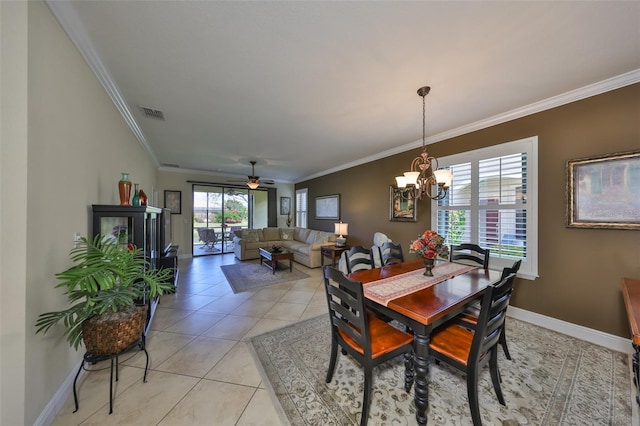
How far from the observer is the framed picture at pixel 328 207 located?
605 cm

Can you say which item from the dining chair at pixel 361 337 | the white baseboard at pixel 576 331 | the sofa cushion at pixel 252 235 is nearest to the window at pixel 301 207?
the sofa cushion at pixel 252 235

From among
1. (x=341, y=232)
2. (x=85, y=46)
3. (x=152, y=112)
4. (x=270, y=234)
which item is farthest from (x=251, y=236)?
(x=85, y=46)

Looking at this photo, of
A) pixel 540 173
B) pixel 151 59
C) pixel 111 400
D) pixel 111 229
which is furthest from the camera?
pixel 540 173

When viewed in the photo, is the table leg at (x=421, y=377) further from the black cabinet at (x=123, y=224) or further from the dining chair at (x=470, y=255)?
the black cabinet at (x=123, y=224)

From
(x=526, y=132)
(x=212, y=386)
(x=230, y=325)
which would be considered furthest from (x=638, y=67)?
(x=230, y=325)

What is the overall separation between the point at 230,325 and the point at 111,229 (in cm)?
164

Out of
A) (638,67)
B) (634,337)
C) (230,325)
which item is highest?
(638,67)

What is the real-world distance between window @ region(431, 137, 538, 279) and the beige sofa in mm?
2937

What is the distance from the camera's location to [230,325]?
261 cm

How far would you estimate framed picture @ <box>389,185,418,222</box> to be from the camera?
155 inches

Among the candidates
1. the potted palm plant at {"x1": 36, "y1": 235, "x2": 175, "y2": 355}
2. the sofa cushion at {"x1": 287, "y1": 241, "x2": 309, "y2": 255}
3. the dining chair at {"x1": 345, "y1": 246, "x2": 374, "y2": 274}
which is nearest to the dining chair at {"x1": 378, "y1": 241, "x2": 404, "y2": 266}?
the dining chair at {"x1": 345, "y1": 246, "x2": 374, "y2": 274}

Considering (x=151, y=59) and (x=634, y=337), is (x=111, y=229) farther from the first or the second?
(x=634, y=337)

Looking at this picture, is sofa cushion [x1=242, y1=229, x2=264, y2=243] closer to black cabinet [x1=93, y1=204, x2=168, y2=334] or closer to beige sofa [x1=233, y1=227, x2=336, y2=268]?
beige sofa [x1=233, y1=227, x2=336, y2=268]

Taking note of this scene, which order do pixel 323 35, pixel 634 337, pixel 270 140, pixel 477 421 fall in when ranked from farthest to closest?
pixel 270 140 → pixel 323 35 → pixel 477 421 → pixel 634 337
